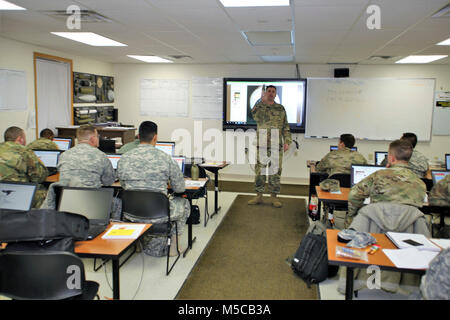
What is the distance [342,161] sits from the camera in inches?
181

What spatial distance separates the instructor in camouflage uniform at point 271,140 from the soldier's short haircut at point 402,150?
309 cm

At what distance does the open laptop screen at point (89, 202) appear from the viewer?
2.60 m

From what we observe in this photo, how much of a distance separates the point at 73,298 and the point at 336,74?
6939mm

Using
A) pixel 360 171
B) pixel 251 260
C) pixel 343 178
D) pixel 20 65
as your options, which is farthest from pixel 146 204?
pixel 20 65

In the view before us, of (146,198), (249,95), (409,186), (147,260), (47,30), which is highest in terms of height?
(47,30)

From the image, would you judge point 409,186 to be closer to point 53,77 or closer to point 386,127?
point 386,127

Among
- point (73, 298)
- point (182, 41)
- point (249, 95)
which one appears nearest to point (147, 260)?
point (73, 298)

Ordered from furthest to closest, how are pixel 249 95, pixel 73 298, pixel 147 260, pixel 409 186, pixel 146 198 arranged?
pixel 249 95 → pixel 147 260 → pixel 146 198 → pixel 409 186 → pixel 73 298

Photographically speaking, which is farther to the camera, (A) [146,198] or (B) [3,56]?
(B) [3,56]

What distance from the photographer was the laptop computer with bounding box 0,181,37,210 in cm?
270

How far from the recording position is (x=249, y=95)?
7871 millimetres

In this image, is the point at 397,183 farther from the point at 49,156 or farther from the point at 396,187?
the point at 49,156

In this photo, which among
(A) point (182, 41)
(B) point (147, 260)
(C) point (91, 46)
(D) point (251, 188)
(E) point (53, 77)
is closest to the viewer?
(B) point (147, 260)

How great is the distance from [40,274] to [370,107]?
7.27 m
